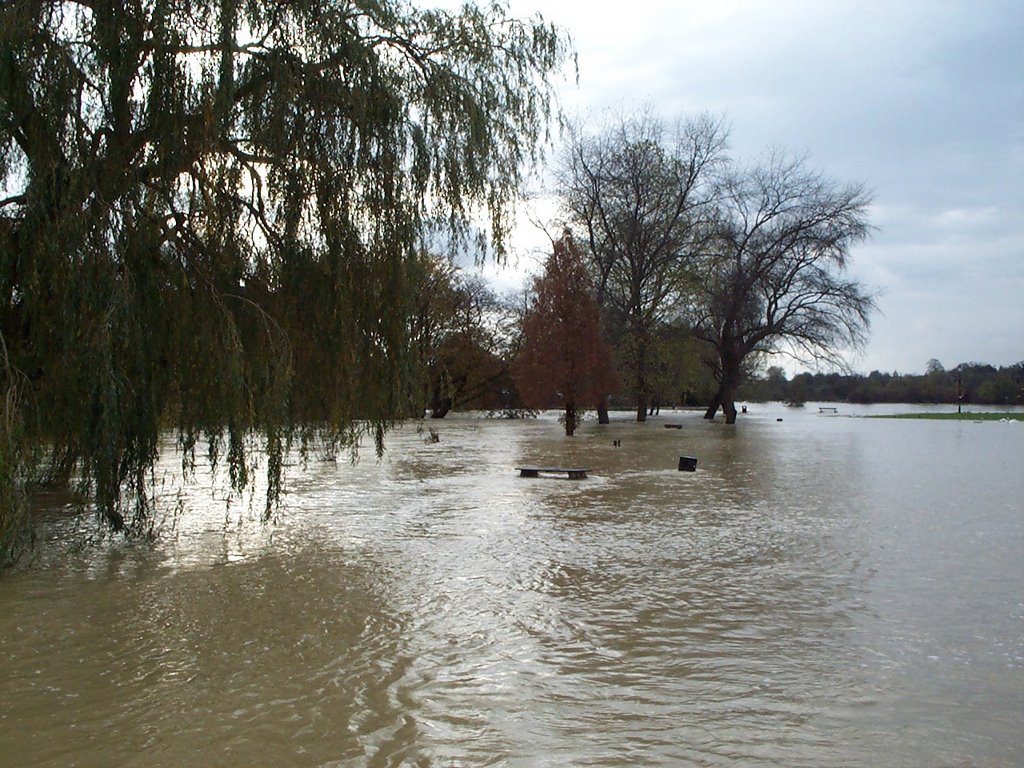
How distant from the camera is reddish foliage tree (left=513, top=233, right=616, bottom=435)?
3422 cm

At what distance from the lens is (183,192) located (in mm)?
8945

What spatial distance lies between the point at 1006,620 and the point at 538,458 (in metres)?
15.8

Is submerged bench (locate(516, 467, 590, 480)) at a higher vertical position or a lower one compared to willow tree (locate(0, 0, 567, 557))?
lower

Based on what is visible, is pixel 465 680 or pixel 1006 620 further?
pixel 1006 620

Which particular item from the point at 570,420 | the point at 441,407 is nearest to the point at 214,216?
the point at 570,420

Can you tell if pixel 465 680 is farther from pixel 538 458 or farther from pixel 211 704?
pixel 538 458

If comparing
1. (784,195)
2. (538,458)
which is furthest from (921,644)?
(784,195)

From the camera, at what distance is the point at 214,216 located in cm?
854

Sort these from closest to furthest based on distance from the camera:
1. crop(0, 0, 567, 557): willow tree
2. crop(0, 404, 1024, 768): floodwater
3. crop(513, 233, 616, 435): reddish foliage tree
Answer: crop(0, 404, 1024, 768): floodwater → crop(0, 0, 567, 557): willow tree → crop(513, 233, 616, 435): reddish foliage tree

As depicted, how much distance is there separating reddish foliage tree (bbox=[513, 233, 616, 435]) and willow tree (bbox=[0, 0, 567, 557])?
2406cm

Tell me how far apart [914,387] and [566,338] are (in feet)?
285

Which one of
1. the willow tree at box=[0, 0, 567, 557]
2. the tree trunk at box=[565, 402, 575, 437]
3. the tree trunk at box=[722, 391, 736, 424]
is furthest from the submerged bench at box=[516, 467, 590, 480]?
the tree trunk at box=[722, 391, 736, 424]

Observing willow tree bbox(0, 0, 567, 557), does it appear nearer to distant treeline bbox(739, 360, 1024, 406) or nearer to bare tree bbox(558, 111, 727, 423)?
bare tree bbox(558, 111, 727, 423)

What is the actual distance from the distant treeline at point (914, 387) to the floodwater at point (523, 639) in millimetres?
73228
